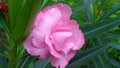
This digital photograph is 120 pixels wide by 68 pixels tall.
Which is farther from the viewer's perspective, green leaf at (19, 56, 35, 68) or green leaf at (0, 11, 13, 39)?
green leaf at (19, 56, 35, 68)

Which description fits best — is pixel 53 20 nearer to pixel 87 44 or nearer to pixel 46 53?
pixel 46 53

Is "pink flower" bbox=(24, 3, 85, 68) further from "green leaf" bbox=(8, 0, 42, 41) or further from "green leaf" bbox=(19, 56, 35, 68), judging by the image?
"green leaf" bbox=(19, 56, 35, 68)

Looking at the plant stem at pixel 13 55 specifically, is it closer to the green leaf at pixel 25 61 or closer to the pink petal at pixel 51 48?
the pink petal at pixel 51 48

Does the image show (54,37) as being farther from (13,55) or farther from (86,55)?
(86,55)

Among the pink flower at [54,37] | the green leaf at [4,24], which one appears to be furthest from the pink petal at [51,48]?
the green leaf at [4,24]

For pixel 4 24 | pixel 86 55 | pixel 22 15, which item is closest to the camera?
pixel 22 15

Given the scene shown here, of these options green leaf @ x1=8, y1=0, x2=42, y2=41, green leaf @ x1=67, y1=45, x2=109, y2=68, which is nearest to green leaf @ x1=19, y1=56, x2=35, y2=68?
green leaf @ x1=67, y1=45, x2=109, y2=68

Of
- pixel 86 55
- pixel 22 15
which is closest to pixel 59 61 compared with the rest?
pixel 22 15

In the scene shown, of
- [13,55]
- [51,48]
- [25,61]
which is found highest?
[51,48]
